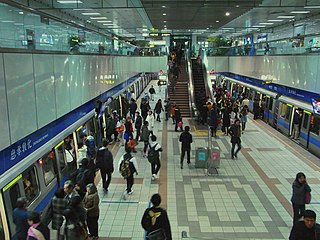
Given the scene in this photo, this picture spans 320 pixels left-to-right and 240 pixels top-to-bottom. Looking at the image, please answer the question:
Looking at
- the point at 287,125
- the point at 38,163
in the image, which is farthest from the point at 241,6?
the point at 38,163

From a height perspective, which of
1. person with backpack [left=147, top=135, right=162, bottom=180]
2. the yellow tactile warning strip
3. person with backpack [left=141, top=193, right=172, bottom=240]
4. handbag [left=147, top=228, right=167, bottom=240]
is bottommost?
the yellow tactile warning strip

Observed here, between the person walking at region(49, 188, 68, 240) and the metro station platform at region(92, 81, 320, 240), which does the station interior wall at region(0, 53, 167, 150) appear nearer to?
the person walking at region(49, 188, 68, 240)

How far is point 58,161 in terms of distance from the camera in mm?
9078

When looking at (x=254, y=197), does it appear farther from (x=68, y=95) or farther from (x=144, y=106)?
(x=144, y=106)

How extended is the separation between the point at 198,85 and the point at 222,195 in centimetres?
1605

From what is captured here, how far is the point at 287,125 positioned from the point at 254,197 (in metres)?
8.76

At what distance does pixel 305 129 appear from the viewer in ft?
47.8

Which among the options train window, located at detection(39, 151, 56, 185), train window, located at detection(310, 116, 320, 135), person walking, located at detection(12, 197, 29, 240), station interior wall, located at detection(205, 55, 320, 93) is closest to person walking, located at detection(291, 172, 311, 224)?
person walking, located at detection(12, 197, 29, 240)

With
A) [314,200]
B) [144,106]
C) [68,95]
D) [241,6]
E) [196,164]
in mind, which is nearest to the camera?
[314,200]

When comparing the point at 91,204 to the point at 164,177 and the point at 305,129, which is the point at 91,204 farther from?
the point at 305,129

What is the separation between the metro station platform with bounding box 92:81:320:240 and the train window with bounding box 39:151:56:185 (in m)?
1.50

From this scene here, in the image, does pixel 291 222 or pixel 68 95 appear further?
pixel 68 95

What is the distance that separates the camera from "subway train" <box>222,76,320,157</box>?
45.0 ft

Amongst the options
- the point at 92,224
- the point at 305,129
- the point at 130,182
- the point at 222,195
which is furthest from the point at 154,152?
the point at 305,129
